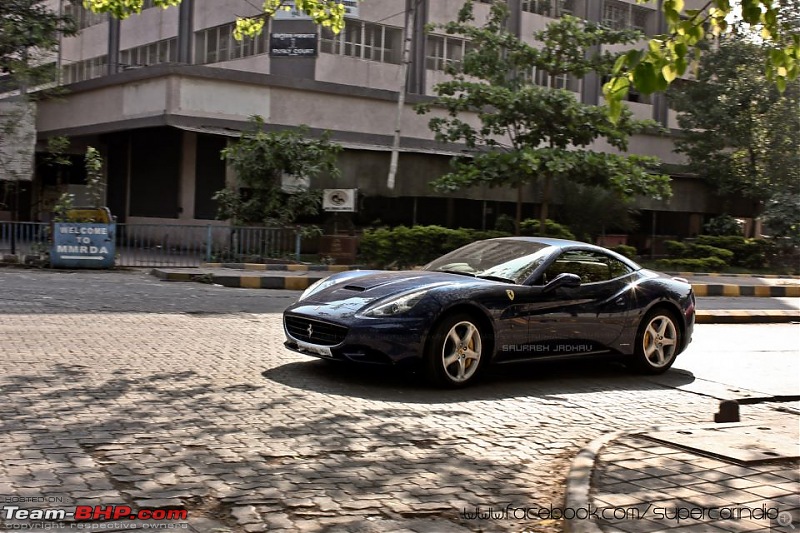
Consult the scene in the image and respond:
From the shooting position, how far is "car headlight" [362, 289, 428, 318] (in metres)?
7.16

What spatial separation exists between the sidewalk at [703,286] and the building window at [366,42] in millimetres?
12328

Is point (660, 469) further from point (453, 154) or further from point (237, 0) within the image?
point (237, 0)

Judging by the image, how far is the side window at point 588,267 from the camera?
825 centimetres

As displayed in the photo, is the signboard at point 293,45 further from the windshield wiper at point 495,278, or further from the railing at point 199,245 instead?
the windshield wiper at point 495,278

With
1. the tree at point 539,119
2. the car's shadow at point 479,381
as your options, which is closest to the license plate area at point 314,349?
the car's shadow at point 479,381

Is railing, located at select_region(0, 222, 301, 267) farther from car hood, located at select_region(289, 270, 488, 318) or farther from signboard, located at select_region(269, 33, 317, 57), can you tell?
car hood, located at select_region(289, 270, 488, 318)

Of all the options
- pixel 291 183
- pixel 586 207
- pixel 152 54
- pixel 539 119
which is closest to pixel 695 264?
pixel 586 207

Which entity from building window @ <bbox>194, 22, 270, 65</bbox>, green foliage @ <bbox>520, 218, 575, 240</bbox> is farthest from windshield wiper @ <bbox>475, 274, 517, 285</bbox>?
building window @ <bbox>194, 22, 270, 65</bbox>

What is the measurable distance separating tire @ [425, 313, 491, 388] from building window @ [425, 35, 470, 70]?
2684 cm

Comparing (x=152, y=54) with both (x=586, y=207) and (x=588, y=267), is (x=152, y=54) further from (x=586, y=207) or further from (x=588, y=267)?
(x=588, y=267)

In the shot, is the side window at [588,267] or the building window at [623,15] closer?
the side window at [588,267]

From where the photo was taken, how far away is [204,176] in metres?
26.3

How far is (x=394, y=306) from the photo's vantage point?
7.20 meters

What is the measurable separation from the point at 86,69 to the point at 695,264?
28.3m
